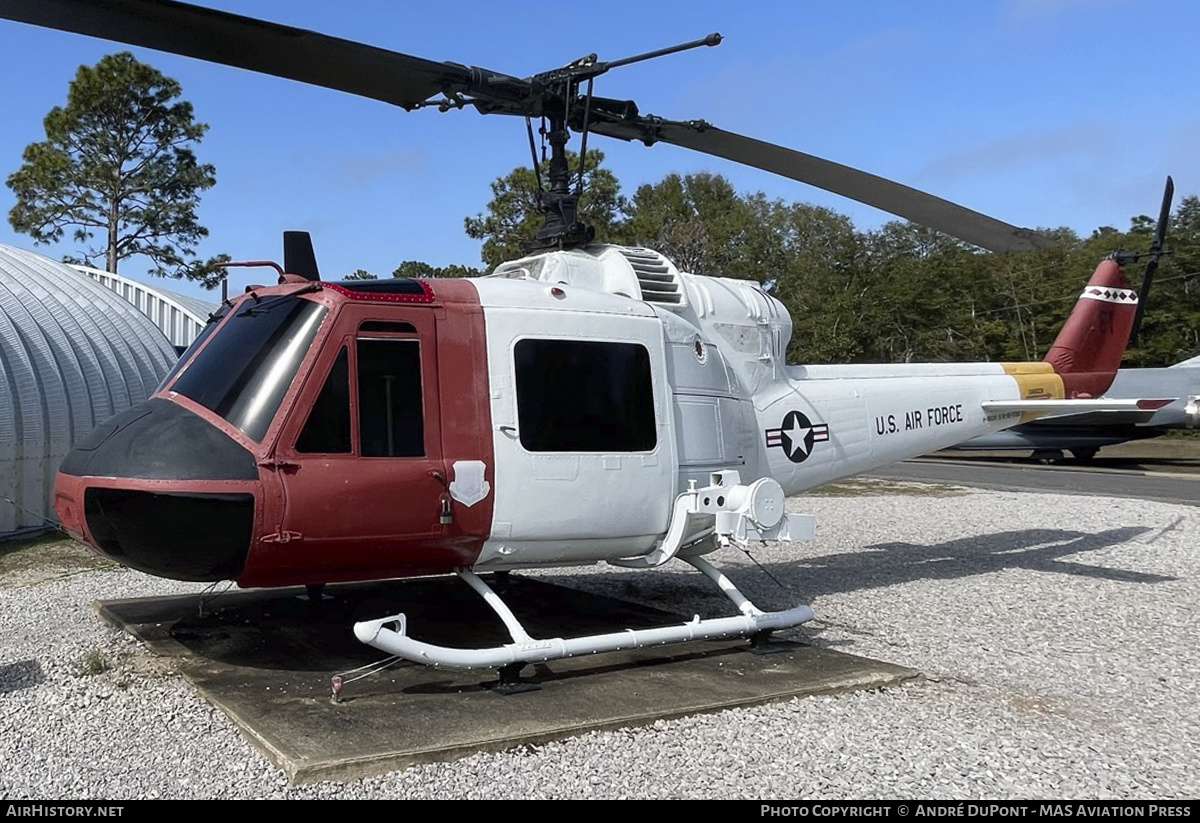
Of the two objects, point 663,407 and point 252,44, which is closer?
point 252,44

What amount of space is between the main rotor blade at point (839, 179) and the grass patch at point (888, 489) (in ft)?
37.9

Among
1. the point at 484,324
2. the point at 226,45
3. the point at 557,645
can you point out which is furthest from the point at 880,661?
the point at 226,45

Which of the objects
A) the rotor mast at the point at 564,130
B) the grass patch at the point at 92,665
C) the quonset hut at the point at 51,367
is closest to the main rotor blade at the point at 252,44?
the rotor mast at the point at 564,130

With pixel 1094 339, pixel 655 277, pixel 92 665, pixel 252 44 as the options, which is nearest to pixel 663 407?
pixel 655 277

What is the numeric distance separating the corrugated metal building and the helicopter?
18.6m

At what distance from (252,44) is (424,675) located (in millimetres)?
3917

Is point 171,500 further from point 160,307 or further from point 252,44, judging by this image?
point 160,307

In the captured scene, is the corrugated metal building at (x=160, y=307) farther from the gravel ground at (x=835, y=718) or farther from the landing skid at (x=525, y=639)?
the landing skid at (x=525, y=639)

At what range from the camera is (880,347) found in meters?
50.6

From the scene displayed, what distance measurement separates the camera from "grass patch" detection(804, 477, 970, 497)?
68.4ft

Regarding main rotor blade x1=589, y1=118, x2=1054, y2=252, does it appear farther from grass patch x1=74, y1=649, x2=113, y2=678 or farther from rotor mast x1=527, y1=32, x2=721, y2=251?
grass patch x1=74, y1=649, x2=113, y2=678

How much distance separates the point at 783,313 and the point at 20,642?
656 cm

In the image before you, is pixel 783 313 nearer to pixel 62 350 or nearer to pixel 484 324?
pixel 484 324

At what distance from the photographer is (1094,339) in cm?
1224
